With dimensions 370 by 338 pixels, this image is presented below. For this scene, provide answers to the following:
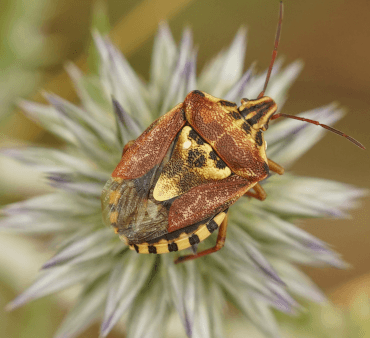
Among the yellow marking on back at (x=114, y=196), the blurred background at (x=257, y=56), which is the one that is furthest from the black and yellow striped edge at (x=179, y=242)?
the blurred background at (x=257, y=56)

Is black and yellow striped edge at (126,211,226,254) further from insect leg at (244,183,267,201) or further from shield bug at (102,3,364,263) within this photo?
insect leg at (244,183,267,201)

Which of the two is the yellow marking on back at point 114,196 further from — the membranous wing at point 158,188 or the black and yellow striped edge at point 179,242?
the black and yellow striped edge at point 179,242

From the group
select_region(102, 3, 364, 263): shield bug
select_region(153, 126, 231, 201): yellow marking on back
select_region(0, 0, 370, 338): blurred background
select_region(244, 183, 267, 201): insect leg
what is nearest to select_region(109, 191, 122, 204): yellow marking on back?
select_region(102, 3, 364, 263): shield bug

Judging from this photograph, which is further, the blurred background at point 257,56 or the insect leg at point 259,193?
the blurred background at point 257,56

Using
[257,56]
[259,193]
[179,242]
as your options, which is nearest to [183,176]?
[179,242]

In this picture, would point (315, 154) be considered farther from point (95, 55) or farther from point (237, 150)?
point (237, 150)
